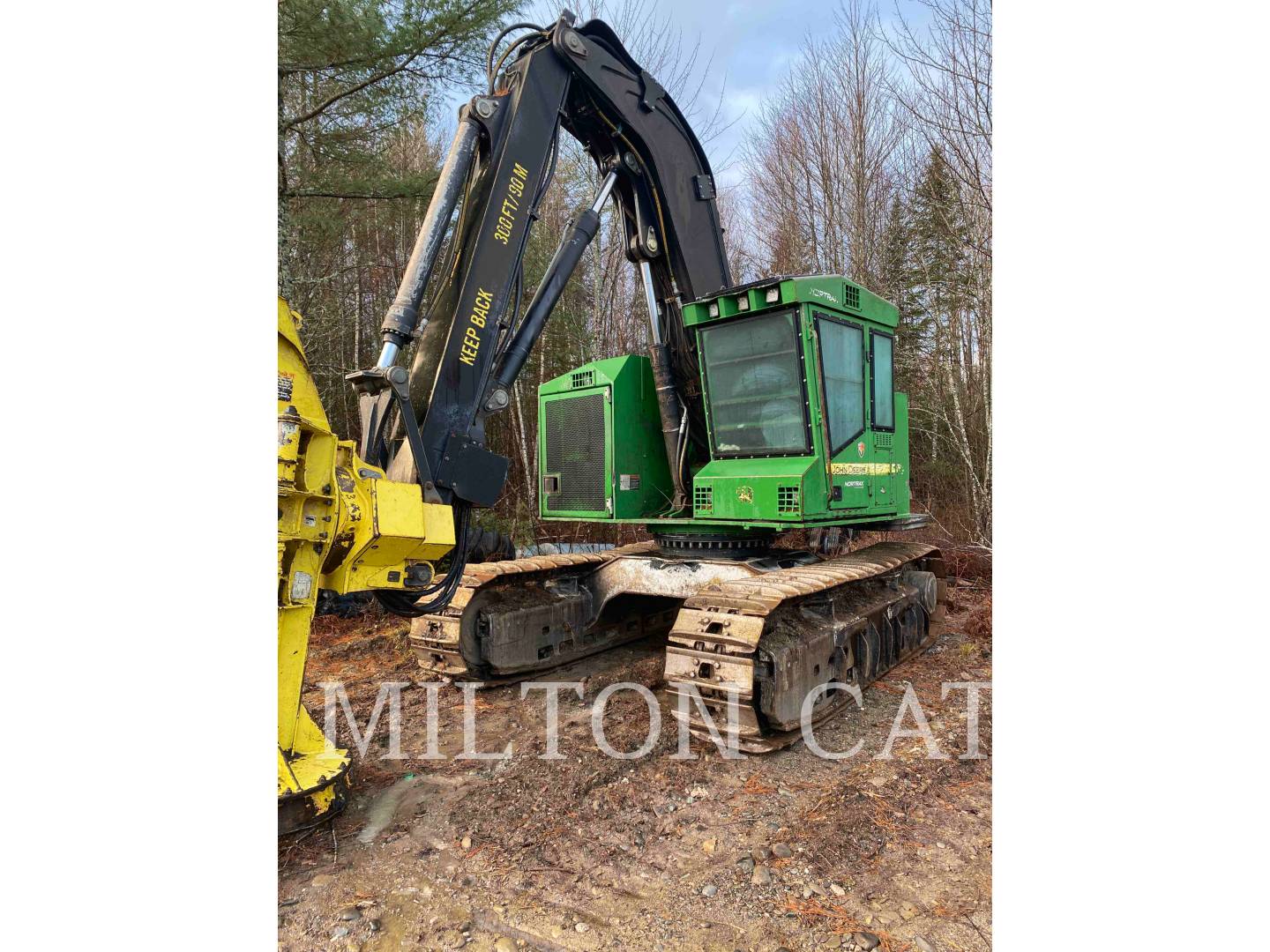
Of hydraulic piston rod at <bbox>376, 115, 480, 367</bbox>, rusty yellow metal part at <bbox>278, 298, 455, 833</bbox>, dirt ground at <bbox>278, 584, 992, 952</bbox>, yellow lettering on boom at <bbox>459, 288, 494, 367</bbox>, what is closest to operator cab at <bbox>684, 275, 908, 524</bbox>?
dirt ground at <bbox>278, 584, 992, 952</bbox>

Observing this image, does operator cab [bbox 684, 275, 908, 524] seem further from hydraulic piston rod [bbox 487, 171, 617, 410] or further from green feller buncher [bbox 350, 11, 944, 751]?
hydraulic piston rod [bbox 487, 171, 617, 410]

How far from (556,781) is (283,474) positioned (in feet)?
6.66

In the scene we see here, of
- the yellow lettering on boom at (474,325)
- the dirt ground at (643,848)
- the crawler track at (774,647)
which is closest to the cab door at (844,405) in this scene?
the crawler track at (774,647)

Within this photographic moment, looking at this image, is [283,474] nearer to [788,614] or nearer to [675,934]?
[675,934]

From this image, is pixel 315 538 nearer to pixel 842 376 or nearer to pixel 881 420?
pixel 842 376

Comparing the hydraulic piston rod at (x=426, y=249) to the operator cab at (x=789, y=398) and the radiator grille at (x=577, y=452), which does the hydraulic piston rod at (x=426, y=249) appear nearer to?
the operator cab at (x=789, y=398)

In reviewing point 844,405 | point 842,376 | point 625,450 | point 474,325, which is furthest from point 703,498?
point 474,325

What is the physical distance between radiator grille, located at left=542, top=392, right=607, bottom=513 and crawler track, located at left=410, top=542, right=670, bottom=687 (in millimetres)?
484

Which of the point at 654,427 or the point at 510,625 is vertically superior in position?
the point at 654,427

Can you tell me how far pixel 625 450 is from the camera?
16.9 feet

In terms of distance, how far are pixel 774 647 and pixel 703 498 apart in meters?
1.33

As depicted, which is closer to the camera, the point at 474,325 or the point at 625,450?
the point at 474,325

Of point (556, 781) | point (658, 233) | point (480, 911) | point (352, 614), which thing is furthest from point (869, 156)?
point (480, 911)

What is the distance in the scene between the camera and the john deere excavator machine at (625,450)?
3158 mm
